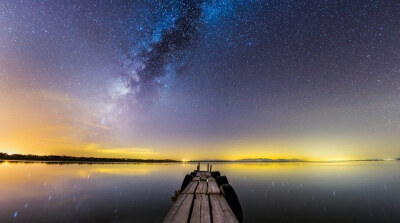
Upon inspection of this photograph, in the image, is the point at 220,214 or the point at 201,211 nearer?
the point at 220,214

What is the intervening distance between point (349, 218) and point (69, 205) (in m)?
19.1

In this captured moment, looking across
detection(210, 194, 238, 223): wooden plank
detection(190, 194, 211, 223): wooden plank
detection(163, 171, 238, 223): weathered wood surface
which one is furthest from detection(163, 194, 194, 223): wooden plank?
detection(210, 194, 238, 223): wooden plank

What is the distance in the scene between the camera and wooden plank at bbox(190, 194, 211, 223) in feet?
19.5

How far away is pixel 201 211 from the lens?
22.2 ft

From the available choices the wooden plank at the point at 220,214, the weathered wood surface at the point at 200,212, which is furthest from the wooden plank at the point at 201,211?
the wooden plank at the point at 220,214

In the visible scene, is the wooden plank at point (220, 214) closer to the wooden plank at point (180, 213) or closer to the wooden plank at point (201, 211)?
the wooden plank at point (201, 211)

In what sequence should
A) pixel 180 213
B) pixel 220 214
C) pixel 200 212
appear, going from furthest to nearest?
pixel 200 212 < pixel 180 213 < pixel 220 214

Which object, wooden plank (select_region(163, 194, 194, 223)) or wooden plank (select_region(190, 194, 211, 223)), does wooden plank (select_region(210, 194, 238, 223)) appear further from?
wooden plank (select_region(163, 194, 194, 223))

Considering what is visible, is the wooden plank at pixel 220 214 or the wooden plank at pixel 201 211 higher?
the wooden plank at pixel 220 214

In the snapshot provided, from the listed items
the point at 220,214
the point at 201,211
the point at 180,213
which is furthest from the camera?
the point at 201,211

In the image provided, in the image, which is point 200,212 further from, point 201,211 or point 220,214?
point 220,214

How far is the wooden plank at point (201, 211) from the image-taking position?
595cm

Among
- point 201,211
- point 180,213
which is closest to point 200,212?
point 201,211

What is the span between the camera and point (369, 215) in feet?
49.2
